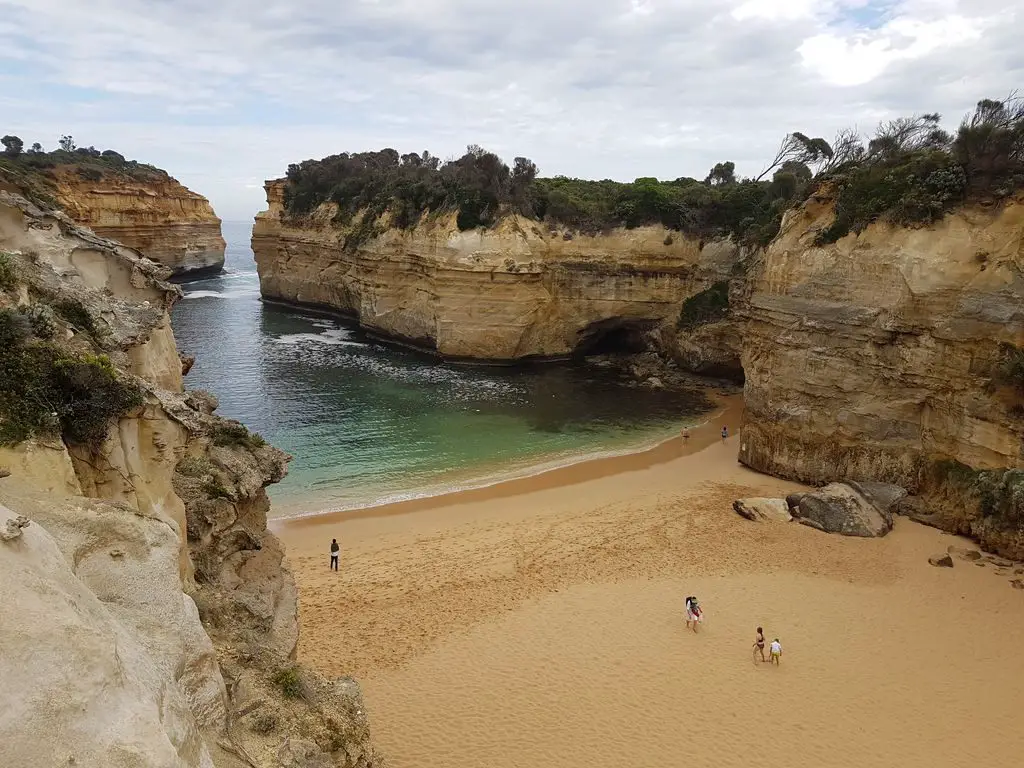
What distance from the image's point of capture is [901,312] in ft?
56.0

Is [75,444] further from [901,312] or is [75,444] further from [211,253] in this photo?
[211,253]

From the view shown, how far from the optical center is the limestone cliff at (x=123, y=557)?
3611 mm

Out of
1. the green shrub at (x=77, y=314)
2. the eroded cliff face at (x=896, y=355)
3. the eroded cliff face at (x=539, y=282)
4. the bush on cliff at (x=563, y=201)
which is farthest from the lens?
the eroded cliff face at (x=539, y=282)

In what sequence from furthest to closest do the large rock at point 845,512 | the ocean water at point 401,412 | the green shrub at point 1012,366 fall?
the ocean water at point 401,412 → the large rock at point 845,512 → the green shrub at point 1012,366

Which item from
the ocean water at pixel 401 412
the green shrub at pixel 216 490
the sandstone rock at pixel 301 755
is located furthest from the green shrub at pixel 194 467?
the ocean water at pixel 401 412

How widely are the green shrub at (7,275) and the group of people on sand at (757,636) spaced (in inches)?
457

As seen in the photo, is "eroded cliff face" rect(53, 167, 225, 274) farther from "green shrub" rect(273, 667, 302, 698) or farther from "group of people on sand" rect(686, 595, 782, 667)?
"green shrub" rect(273, 667, 302, 698)

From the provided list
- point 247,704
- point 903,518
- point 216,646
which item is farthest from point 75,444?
point 903,518

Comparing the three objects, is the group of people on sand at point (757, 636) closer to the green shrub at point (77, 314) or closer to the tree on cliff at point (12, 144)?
the green shrub at point (77, 314)

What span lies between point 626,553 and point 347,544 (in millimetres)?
6961

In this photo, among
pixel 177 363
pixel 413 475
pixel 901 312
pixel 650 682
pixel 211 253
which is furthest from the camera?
pixel 211 253

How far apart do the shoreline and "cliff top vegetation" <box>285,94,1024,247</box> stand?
7.96 metres

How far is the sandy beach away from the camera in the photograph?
1012 centimetres

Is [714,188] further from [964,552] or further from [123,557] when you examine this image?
[123,557]
